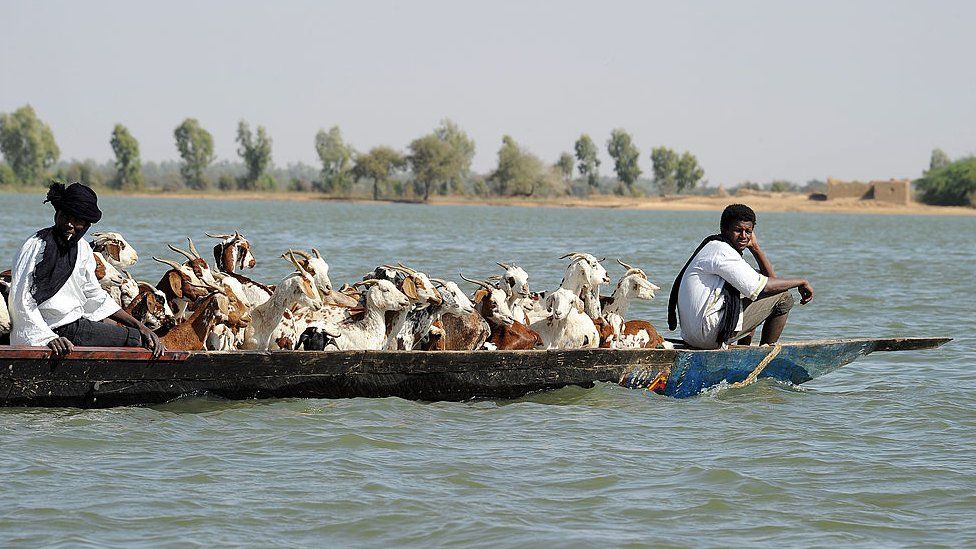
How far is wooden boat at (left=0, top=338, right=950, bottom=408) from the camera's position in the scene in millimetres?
9320

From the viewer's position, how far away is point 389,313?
1034 centimetres

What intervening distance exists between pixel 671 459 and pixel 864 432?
1.96 m

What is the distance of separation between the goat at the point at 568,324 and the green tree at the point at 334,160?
356 feet

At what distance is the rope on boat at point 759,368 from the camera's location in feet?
35.6

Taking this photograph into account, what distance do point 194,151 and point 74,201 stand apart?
118976 mm

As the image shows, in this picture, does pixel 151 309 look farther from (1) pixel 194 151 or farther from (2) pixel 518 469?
(1) pixel 194 151

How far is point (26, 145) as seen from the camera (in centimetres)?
12394

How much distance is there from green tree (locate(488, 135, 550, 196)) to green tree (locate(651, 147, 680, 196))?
11.4 metres

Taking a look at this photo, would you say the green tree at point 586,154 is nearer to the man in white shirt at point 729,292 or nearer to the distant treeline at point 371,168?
the distant treeline at point 371,168

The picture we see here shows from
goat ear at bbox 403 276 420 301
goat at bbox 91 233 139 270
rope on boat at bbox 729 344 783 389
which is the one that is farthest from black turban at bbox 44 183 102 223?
rope on boat at bbox 729 344 783 389

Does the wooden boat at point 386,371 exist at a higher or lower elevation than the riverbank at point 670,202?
higher

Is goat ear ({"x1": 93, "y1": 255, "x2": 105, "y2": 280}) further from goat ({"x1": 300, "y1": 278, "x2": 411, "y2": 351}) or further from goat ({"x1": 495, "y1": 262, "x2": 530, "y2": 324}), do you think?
goat ({"x1": 495, "y1": 262, "x2": 530, "y2": 324})

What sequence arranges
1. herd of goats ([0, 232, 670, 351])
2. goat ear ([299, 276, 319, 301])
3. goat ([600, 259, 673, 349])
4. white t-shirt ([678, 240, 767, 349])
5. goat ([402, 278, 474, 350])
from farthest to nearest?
goat ([600, 259, 673, 349]), white t-shirt ([678, 240, 767, 349]), goat ([402, 278, 474, 350]), herd of goats ([0, 232, 670, 351]), goat ear ([299, 276, 319, 301])

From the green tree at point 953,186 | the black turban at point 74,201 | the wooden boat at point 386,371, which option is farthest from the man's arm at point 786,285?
the green tree at point 953,186
